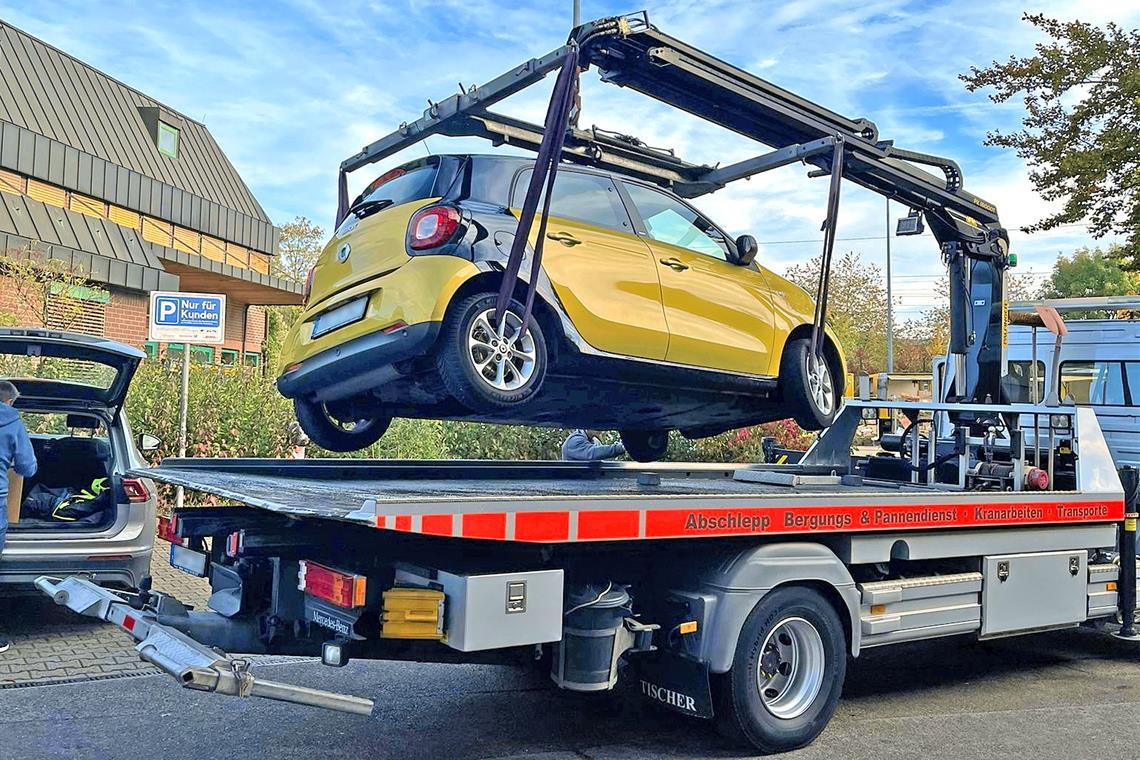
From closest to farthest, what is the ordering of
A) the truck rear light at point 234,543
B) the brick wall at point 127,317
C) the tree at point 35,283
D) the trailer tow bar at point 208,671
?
the trailer tow bar at point 208,671 → the truck rear light at point 234,543 → the tree at point 35,283 → the brick wall at point 127,317

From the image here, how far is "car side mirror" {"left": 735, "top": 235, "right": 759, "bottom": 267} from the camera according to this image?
6270 mm

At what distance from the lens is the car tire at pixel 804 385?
252 inches

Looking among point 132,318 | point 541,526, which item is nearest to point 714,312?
point 541,526

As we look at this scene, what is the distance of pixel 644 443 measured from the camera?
760cm

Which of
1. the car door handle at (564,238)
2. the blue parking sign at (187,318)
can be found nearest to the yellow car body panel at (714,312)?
the car door handle at (564,238)

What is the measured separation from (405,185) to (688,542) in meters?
2.31

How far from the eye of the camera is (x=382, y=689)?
584cm

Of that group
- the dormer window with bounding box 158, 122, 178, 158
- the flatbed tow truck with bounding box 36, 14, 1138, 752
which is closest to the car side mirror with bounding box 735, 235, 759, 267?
the flatbed tow truck with bounding box 36, 14, 1138, 752

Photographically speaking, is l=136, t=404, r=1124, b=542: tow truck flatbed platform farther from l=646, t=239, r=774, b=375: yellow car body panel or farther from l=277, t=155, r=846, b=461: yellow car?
l=646, t=239, r=774, b=375: yellow car body panel

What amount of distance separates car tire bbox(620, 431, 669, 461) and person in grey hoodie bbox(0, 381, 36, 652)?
12.6 ft

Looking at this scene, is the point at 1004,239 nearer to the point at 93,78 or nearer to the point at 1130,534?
the point at 1130,534

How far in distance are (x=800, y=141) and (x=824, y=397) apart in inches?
63.6

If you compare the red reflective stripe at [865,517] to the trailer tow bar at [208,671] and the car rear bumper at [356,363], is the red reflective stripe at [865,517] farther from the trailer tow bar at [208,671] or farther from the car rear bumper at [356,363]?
the car rear bumper at [356,363]

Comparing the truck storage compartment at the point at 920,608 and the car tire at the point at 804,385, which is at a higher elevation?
the car tire at the point at 804,385
